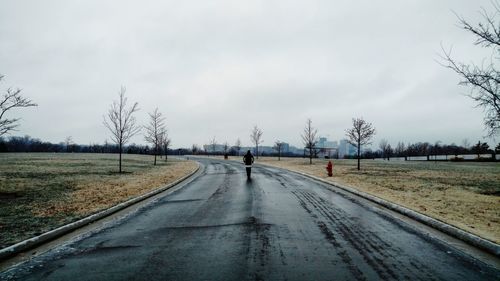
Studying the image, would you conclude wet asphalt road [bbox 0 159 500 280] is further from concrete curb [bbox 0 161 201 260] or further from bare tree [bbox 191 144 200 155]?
bare tree [bbox 191 144 200 155]

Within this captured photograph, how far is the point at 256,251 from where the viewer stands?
5.91m

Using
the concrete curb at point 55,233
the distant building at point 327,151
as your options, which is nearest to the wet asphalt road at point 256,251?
the concrete curb at point 55,233

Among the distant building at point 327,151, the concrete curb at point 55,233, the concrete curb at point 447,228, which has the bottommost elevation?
the concrete curb at point 55,233

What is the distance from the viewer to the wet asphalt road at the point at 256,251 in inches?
195

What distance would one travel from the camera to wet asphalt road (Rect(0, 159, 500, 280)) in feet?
16.2

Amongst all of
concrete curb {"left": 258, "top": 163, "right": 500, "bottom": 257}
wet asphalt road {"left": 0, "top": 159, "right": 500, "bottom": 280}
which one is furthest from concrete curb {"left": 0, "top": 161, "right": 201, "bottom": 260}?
concrete curb {"left": 258, "top": 163, "right": 500, "bottom": 257}

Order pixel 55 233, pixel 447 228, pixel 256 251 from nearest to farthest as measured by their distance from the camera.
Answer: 1. pixel 256 251
2. pixel 55 233
3. pixel 447 228

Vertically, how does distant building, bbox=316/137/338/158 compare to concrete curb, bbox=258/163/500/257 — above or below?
above

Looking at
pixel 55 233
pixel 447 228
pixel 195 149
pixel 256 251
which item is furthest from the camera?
pixel 195 149

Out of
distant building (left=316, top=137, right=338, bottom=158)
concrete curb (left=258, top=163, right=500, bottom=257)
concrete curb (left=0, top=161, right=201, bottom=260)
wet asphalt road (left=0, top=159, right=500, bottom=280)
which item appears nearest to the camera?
wet asphalt road (left=0, top=159, right=500, bottom=280)

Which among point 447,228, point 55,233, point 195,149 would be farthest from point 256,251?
point 195,149

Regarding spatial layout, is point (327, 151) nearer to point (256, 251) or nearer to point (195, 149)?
point (195, 149)

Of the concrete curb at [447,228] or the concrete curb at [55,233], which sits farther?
the concrete curb at [447,228]

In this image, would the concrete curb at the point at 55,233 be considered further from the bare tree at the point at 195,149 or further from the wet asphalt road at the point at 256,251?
the bare tree at the point at 195,149
